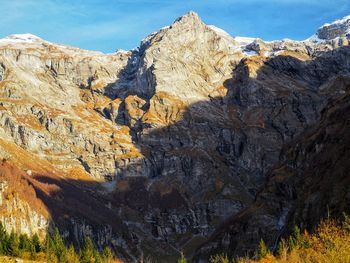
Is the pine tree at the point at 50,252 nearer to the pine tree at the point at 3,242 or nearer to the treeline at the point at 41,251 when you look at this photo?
the treeline at the point at 41,251

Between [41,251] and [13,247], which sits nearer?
[13,247]

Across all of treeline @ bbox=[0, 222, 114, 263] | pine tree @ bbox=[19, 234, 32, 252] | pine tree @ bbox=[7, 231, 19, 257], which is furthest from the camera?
pine tree @ bbox=[19, 234, 32, 252]

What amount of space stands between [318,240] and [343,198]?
12193 centimetres

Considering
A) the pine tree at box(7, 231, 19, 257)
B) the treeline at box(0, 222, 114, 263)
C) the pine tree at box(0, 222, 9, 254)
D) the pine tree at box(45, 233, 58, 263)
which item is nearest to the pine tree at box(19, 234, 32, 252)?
the treeline at box(0, 222, 114, 263)

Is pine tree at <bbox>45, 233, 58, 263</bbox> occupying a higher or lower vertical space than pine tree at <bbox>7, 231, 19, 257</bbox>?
lower

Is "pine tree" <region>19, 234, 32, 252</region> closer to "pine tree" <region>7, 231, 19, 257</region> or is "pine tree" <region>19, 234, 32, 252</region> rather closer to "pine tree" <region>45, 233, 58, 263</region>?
"pine tree" <region>7, 231, 19, 257</region>

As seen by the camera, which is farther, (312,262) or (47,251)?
(47,251)

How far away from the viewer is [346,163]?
19750cm

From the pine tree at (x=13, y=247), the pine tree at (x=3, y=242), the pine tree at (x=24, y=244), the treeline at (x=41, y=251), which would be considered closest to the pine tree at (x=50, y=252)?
the treeline at (x=41, y=251)

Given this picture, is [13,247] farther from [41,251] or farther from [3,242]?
[41,251]

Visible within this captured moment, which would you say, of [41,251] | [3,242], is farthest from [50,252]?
[3,242]

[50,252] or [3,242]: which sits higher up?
[3,242]

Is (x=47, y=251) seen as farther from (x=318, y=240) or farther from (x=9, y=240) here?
(x=318, y=240)

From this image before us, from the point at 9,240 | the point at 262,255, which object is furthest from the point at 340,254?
the point at 9,240
